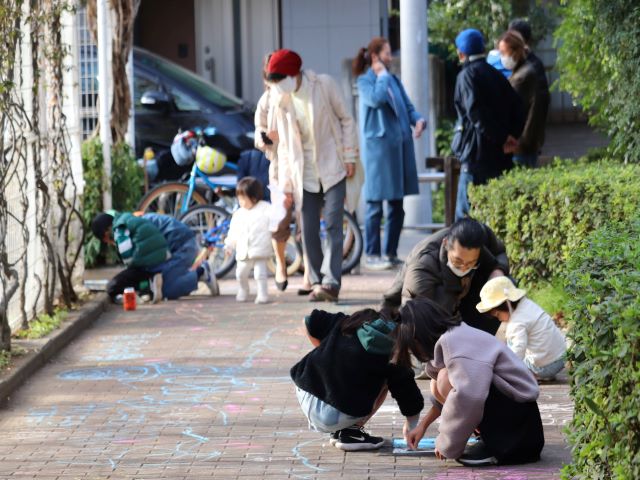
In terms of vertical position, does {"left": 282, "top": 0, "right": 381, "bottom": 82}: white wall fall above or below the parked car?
above

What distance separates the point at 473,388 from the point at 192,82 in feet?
34.2

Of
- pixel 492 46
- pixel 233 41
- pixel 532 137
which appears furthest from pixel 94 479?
pixel 233 41

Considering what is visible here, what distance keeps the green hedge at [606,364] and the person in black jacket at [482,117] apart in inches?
234

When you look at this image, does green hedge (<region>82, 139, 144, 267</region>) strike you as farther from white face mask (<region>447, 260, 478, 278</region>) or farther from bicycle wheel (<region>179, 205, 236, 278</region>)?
white face mask (<region>447, 260, 478, 278</region>)

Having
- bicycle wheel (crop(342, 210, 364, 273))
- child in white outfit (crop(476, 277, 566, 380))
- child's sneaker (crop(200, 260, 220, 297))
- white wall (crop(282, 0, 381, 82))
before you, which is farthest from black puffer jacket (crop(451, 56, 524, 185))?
white wall (crop(282, 0, 381, 82))

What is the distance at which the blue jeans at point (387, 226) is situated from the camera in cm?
1290

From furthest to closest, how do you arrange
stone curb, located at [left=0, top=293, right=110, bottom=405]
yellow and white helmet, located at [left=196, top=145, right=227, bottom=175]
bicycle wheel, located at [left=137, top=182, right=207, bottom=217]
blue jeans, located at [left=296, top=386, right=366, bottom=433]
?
bicycle wheel, located at [left=137, top=182, right=207, bottom=217] → yellow and white helmet, located at [left=196, top=145, right=227, bottom=175] → stone curb, located at [left=0, top=293, right=110, bottom=405] → blue jeans, located at [left=296, top=386, right=366, bottom=433]

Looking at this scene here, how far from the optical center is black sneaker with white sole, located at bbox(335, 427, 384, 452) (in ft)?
22.1

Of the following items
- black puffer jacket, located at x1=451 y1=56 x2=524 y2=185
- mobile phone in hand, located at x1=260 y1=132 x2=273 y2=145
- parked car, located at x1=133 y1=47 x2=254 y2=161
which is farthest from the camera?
parked car, located at x1=133 y1=47 x2=254 y2=161

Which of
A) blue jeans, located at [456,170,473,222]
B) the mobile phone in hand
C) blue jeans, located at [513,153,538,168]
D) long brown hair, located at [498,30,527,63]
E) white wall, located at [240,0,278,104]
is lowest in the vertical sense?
blue jeans, located at [456,170,473,222]

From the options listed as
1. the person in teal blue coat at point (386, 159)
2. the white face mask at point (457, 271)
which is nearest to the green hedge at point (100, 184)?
the person in teal blue coat at point (386, 159)

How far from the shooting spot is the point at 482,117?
A: 11430 mm

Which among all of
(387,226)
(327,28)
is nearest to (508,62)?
(387,226)

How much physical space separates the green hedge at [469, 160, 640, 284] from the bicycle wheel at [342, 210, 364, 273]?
1823 millimetres
